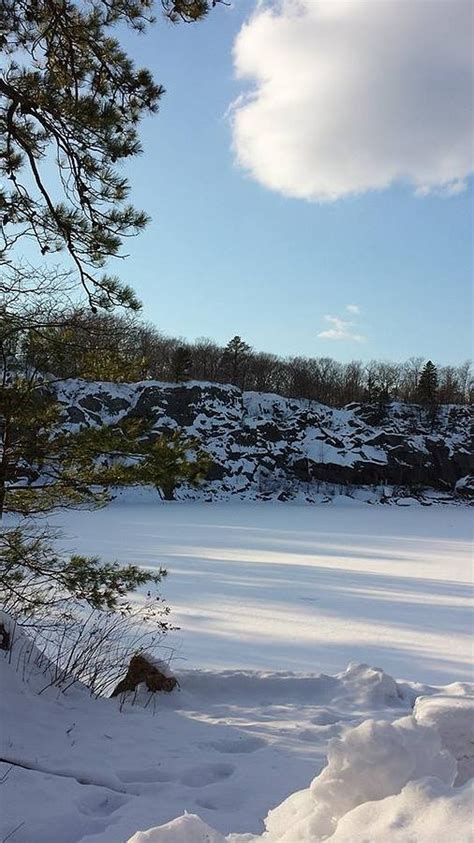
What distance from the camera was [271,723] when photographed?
14.0 feet

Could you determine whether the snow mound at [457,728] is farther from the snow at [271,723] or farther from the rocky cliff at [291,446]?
the rocky cliff at [291,446]

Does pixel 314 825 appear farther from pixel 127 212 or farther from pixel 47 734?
pixel 127 212

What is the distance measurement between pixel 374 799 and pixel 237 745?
2604 mm

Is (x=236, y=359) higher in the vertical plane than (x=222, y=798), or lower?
higher

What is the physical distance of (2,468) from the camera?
3506mm

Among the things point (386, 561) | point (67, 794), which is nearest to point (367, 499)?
point (386, 561)

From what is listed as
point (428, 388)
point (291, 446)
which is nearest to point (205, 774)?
Answer: point (291, 446)

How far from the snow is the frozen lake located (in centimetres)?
4

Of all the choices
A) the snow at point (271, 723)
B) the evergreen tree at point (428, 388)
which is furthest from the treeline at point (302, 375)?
the snow at point (271, 723)

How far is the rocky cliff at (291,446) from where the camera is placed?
29578 millimetres

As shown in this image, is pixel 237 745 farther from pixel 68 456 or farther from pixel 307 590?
pixel 307 590

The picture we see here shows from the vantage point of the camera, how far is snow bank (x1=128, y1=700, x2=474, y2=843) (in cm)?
120

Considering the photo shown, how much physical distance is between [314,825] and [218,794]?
183 cm

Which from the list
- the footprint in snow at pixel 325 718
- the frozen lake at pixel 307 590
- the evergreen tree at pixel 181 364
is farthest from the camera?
the evergreen tree at pixel 181 364
